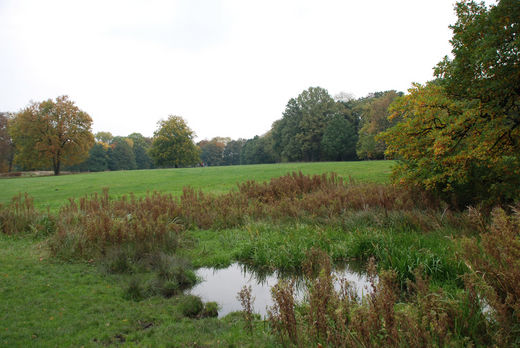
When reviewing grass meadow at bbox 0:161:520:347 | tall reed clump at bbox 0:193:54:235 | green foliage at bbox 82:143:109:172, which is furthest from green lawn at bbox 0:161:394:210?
green foliage at bbox 82:143:109:172

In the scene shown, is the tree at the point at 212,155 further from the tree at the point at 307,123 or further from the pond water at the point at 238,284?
the pond water at the point at 238,284

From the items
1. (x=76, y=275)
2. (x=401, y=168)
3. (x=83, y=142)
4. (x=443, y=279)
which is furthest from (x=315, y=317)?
(x=83, y=142)

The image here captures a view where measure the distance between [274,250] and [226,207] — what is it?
426 centimetres

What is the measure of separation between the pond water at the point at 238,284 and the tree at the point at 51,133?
49.1 m

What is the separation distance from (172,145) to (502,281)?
200 ft

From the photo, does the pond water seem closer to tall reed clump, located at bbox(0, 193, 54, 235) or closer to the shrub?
the shrub

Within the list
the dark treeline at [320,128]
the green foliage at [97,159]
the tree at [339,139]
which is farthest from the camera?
the green foliage at [97,159]

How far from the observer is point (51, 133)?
1821 inches

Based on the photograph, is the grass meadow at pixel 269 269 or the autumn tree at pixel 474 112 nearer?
the grass meadow at pixel 269 269

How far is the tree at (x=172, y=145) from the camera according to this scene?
60000 millimetres

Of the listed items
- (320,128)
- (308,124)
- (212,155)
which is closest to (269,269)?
(320,128)

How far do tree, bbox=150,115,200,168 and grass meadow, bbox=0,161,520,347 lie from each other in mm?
49517

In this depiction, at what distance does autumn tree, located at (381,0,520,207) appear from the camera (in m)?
6.25

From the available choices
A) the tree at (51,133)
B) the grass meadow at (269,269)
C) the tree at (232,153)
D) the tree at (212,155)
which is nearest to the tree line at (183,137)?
the tree at (51,133)
